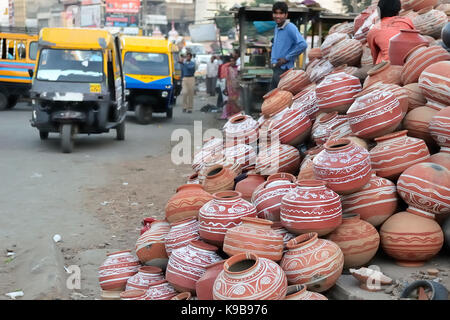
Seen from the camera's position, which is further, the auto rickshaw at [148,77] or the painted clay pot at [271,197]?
the auto rickshaw at [148,77]

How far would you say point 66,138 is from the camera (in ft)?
37.5

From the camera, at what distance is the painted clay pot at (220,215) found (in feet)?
13.9

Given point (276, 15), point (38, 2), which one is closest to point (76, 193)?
point (276, 15)

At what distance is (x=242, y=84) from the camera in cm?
1398

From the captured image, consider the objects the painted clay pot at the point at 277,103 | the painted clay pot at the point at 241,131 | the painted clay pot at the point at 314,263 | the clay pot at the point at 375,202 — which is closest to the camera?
the painted clay pot at the point at 314,263

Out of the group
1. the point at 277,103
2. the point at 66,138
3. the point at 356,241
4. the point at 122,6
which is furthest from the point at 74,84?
the point at 122,6

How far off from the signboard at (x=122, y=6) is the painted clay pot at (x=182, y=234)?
189ft

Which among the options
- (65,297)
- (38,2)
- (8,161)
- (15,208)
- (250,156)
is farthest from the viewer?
(38,2)

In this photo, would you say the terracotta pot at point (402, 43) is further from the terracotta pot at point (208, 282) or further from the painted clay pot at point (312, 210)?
the terracotta pot at point (208, 282)

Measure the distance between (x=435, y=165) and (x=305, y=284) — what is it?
4.21ft

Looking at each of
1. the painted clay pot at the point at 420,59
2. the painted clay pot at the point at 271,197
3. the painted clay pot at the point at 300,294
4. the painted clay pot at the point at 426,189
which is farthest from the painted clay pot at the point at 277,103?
the painted clay pot at the point at 300,294

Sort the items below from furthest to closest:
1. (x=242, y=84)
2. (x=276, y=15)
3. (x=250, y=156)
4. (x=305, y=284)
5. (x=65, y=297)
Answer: (x=242, y=84) < (x=276, y=15) < (x=250, y=156) < (x=65, y=297) < (x=305, y=284)

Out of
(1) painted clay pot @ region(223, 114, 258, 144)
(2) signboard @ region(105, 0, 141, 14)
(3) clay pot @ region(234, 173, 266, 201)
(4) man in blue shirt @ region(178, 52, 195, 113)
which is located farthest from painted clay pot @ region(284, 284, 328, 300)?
(2) signboard @ region(105, 0, 141, 14)

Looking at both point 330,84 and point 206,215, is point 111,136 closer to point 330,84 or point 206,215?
point 330,84
